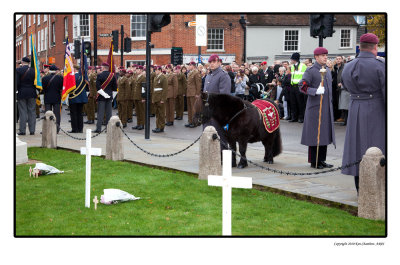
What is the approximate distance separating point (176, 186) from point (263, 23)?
28.5m

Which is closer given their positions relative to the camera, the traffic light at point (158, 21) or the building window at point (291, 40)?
the traffic light at point (158, 21)

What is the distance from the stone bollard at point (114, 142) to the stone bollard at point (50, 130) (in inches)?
102

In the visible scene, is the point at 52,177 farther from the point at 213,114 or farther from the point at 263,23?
the point at 263,23

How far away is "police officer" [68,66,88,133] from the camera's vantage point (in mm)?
17484

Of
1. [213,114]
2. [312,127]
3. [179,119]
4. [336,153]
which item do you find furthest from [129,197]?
[179,119]

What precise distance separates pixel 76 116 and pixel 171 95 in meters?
4.21

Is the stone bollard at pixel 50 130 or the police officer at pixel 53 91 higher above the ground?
the police officer at pixel 53 91

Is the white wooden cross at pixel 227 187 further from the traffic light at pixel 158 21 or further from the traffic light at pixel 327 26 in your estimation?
the traffic light at pixel 158 21

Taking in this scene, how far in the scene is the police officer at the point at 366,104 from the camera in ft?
25.9

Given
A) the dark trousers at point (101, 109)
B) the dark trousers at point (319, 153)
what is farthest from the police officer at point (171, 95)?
the dark trousers at point (319, 153)

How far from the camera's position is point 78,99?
1755 centimetres

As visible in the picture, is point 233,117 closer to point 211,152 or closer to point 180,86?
point 211,152

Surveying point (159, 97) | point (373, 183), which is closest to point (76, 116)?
point (159, 97)

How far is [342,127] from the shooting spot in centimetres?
1759
